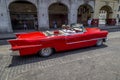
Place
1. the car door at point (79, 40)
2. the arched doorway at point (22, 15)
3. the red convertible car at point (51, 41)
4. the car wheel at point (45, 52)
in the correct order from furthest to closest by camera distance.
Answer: the arched doorway at point (22, 15), the car door at point (79, 40), the car wheel at point (45, 52), the red convertible car at point (51, 41)

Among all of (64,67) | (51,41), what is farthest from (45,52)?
(64,67)

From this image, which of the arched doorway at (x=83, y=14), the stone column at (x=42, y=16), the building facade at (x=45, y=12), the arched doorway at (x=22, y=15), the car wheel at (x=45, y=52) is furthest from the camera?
the arched doorway at (x=83, y=14)

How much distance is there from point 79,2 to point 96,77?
46.9ft

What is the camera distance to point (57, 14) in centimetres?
1722

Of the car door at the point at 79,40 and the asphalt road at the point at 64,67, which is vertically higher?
the car door at the point at 79,40

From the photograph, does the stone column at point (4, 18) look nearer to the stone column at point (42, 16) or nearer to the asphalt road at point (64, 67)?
the stone column at point (42, 16)

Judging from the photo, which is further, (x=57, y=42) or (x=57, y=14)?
(x=57, y=14)

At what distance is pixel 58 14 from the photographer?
1725 centimetres

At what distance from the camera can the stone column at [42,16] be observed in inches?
551

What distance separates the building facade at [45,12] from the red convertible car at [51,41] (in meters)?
8.54

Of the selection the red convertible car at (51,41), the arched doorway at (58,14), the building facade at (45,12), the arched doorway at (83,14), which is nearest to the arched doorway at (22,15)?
the building facade at (45,12)

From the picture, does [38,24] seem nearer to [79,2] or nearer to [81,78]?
[79,2]

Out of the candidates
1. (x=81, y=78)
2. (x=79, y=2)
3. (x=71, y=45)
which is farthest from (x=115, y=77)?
(x=79, y=2)

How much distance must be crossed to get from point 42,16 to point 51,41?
9.71 metres
